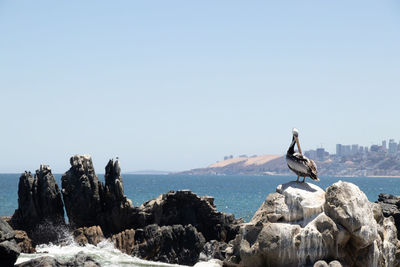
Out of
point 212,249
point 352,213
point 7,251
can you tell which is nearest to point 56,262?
point 7,251

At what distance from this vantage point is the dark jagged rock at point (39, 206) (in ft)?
115

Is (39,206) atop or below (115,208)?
atop

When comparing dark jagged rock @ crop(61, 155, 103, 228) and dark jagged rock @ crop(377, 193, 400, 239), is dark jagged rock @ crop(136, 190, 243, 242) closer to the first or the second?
dark jagged rock @ crop(61, 155, 103, 228)

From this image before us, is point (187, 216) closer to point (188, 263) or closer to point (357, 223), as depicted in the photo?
point (188, 263)

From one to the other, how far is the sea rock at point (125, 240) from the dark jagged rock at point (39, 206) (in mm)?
3532

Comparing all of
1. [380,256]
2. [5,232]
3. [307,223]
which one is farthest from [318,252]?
[5,232]

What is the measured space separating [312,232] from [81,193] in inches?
856

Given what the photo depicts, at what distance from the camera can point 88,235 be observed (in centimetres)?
3350

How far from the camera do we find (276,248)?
1666 cm

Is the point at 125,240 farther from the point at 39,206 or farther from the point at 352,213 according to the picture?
the point at 352,213

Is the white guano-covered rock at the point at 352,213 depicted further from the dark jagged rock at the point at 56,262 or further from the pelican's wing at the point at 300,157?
the dark jagged rock at the point at 56,262

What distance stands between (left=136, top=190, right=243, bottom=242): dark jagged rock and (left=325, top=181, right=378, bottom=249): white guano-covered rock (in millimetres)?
17657

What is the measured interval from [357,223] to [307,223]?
4.07 ft

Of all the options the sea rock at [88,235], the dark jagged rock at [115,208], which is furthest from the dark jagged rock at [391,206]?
the sea rock at [88,235]
